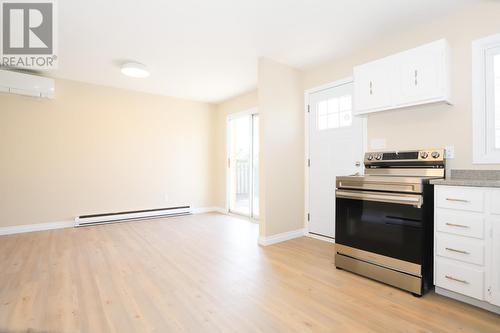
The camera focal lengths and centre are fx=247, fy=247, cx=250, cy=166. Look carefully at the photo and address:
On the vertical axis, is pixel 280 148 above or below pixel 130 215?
above

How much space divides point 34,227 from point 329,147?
4.83 meters

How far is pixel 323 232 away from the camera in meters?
3.57

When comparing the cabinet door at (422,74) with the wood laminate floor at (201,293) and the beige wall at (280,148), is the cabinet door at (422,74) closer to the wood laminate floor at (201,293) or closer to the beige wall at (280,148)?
the beige wall at (280,148)

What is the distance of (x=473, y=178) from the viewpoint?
7.25ft

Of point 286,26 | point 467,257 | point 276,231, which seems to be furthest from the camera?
point 276,231

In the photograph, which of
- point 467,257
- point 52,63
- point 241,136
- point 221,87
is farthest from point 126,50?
point 467,257

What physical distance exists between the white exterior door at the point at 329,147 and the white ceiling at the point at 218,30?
1.98 ft

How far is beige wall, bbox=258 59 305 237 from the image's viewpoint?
343cm

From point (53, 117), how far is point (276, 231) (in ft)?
13.5

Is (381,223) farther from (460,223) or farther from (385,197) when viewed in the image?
(460,223)

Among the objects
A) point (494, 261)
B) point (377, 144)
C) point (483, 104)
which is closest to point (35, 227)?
point (377, 144)

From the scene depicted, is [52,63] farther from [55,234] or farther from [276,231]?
[276,231]

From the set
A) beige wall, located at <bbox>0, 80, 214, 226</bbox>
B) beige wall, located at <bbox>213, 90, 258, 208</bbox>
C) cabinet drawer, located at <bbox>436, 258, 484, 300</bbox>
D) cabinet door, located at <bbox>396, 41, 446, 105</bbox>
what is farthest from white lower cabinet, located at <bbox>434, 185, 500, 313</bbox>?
beige wall, located at <bbox>0, 80, 214, 226</bbox>

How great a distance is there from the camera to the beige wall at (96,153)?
12.8ft
